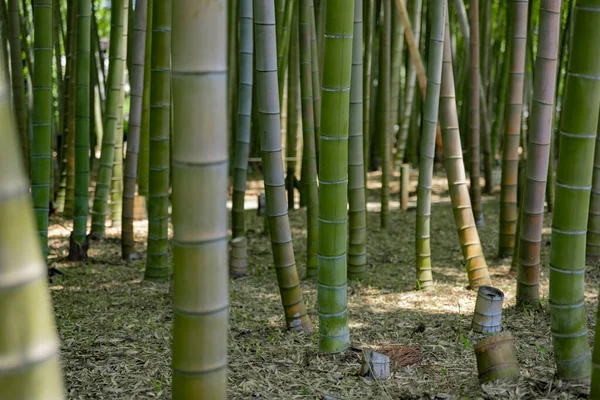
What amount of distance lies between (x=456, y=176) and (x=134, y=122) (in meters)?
1.88

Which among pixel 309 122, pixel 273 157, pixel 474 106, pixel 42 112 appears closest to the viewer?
pixel 273 157

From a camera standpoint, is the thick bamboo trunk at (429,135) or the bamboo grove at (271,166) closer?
the bamboo grove at (271,166)

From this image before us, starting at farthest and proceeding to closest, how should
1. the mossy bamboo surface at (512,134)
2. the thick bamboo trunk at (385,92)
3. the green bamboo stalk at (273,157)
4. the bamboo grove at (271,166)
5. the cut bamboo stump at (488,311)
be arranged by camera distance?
1. the thick bamboo trunk at (385,92)
2. the mossy bamboo surface at (512,134)
3. the cut bamboo stump at (488,311)
4. the green bamboo stalk at (273,157)
5. the bamboo grove at (271,166)

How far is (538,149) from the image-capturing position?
2963mm

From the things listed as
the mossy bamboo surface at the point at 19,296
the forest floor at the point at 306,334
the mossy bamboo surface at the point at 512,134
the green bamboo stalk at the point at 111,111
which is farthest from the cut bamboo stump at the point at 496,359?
the green bamboo stalk at the point at 111,111

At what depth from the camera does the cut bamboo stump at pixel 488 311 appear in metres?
2.79

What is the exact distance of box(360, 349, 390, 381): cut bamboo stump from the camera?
234cm

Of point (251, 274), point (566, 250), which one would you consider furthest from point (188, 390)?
point (251, 274)

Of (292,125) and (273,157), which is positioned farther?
(292,125)

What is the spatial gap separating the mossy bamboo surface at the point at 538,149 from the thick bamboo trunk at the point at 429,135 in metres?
0.42

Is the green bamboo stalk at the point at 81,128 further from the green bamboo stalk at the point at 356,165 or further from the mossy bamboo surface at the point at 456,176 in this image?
the mossy bamboo surface at the point at 456,176

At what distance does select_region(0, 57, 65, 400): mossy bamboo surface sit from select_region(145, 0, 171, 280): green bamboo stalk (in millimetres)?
2327

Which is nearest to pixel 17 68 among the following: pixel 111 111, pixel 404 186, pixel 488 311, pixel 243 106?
pixel 111 111

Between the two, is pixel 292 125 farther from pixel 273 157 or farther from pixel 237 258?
pixel 273 157
